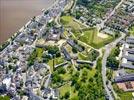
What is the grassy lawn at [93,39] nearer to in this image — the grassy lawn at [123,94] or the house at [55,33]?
the house at [55,33]

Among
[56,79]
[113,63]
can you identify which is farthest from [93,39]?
[56,79]

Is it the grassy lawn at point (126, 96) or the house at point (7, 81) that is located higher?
the house at point (7, 81)

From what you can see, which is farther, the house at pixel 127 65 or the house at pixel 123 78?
the house at pixel 127 65

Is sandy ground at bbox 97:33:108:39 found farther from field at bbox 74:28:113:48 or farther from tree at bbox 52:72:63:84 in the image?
tree at bbox 52:72:63:84

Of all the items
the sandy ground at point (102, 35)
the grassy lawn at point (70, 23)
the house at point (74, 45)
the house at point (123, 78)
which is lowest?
the house at point (123, 78)

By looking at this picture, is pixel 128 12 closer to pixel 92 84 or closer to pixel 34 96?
pixel 92 84

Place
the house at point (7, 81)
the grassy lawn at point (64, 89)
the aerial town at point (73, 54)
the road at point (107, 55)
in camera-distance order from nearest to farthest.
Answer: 1. the grassy lawn at point (64, 89)
2. the road at point (107, 55)
3. the aerial town at point (73, 54)
4. the house at point (7, 81)

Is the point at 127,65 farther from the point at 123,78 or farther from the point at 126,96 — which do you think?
the point at 126,96

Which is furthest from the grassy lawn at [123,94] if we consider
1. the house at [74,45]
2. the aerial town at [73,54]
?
the house at [74,45]

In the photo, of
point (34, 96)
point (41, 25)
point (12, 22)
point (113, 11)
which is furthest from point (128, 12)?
point (34, 96)
